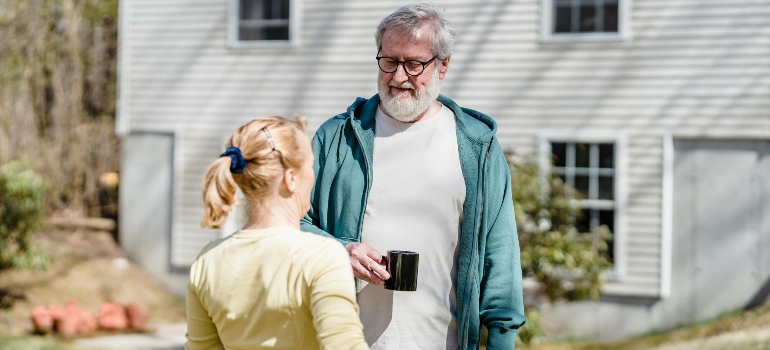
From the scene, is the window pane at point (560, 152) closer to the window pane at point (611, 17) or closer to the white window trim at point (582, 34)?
the white window trim at point (582, 34)

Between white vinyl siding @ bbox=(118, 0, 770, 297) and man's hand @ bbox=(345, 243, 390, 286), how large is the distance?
8148mm

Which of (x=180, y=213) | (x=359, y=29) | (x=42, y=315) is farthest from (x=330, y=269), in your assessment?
(x=180, y=213)

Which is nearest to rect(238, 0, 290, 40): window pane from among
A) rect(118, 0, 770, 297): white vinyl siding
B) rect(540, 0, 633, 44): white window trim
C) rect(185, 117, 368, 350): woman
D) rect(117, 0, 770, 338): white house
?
rect(117, 0, 770, 338): white house

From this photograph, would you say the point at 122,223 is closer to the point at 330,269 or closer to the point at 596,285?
the point at 596,285

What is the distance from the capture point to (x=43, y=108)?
1429 cm

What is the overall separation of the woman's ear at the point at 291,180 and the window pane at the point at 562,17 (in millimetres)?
8982

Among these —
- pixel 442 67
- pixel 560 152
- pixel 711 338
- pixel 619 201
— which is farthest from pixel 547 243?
pixel 442 67

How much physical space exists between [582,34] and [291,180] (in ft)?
29.3

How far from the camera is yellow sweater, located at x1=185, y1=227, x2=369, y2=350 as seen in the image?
7.51 ft

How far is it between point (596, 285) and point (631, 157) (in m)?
2.36

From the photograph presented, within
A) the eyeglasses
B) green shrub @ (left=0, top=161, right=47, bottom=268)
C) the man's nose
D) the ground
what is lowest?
the ground

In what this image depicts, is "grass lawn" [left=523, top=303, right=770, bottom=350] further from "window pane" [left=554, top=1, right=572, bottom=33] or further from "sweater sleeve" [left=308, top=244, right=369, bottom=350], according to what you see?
"sweater sleeve" [left=308, top=244, right=369, bottom=350]

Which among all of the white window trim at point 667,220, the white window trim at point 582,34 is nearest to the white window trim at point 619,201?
the white window trim at point 667,220

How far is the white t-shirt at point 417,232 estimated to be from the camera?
3.21 metres
